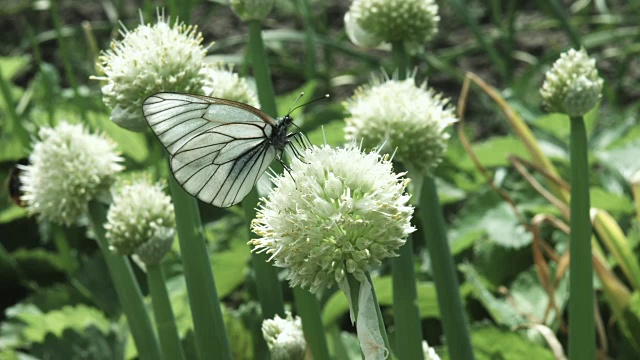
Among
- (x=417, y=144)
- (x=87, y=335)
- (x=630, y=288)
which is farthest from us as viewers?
(x=630, y=288)

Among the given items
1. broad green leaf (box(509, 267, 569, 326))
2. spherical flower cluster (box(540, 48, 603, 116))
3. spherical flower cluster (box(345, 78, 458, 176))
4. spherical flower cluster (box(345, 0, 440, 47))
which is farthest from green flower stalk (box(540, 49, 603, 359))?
broad green leaf (box(509, 267, 569, 326))

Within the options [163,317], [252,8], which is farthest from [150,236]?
[252,8]

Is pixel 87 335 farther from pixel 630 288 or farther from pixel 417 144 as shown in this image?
pixel 630 288

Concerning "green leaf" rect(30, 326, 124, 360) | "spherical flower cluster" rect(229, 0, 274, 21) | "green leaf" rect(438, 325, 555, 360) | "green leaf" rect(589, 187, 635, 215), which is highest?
"spherical flower cluster" rect(229, 0, 274, 21)

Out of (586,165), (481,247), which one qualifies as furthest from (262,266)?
(481,247)

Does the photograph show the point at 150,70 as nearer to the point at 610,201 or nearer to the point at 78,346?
the point at 78,346

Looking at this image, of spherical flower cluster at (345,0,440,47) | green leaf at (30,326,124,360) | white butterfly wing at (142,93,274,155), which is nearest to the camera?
white butterfly wing at (142,93,274,155)

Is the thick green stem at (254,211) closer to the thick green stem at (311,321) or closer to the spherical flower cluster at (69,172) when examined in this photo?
the thick green stem at (311,321)

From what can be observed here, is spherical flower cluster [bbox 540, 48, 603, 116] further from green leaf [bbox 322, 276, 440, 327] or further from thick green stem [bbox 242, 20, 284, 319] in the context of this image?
green leaf [bbox 322, 276, 440, 327]
